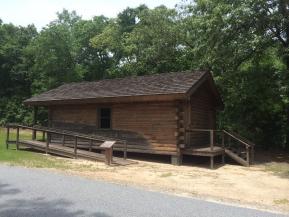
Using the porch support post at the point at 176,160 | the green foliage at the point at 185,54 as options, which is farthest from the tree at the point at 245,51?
the porch support post at the point at 176,160

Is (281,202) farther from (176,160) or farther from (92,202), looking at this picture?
(176,160)

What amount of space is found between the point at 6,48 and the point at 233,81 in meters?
31.7

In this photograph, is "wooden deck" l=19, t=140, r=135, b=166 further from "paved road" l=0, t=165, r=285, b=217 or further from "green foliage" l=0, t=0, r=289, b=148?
"green foliage" l=0, t=0, r=289, b=148

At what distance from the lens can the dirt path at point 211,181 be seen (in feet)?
29.7

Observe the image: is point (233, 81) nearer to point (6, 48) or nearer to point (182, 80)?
point (182, 80)

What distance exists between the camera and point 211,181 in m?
11.8

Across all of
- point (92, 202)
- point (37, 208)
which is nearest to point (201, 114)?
point (92, 202)

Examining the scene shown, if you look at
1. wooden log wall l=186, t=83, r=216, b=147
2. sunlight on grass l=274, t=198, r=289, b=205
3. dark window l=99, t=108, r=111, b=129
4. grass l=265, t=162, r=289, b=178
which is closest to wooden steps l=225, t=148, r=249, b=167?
grass l=265, t=162, r=289, b=178

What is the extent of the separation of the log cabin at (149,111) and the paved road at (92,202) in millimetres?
7017

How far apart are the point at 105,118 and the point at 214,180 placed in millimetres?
8568

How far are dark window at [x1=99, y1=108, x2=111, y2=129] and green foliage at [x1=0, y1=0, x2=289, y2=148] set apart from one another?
253 inches

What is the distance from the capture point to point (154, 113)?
17203 millimetres

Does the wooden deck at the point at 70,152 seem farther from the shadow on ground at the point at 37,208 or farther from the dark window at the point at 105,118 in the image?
the shadow on ground at the point at 37,208

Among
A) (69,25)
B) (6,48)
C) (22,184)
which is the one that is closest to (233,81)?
(22,184)
